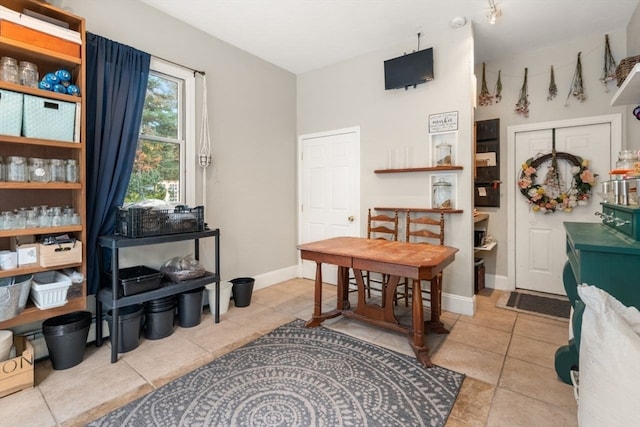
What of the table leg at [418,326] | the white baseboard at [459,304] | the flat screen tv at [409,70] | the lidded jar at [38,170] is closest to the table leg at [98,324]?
the lidded jar at [38,170]

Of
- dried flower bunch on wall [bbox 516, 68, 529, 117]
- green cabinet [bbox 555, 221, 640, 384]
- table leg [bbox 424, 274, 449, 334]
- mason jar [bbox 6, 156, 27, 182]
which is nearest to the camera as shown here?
green cabinet [bbox 555, 221, 640, 384]

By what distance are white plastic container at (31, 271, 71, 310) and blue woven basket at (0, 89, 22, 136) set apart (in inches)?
38.9

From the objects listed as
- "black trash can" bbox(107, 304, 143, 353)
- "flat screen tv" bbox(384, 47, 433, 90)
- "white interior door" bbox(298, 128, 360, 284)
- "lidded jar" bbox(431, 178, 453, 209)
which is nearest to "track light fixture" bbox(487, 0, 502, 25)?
"flat screen tv" bbox(384, 47, 433, 90)

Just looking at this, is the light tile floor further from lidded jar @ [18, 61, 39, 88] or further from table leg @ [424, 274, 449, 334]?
lidded jar @ [18, 61, 39, 88]

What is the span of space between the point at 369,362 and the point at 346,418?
0.61 m

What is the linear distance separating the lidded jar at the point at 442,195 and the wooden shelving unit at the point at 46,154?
3.14m

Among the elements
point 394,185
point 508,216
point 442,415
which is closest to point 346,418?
point 442,415

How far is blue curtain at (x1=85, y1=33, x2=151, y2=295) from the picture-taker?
2.46 m

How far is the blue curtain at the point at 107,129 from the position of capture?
2.46 meters

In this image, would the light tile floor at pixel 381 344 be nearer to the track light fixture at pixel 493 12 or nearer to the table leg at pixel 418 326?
the table leg at pixel 418 326

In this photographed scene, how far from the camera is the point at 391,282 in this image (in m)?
2.63

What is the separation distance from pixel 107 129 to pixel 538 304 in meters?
4.55

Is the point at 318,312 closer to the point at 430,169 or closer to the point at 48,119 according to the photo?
the point at 430,169

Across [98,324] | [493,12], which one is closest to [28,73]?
[98,324]
